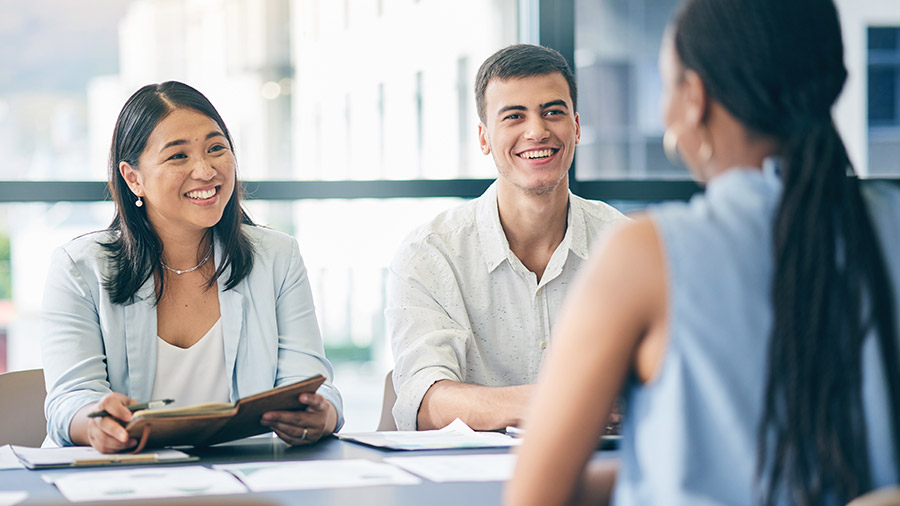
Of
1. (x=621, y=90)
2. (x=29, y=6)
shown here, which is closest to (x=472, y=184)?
(x=29, y=6)

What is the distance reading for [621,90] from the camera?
651 centimetres

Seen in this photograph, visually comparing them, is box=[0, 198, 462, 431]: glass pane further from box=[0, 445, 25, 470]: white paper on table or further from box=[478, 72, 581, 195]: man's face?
box=[0, 445, 25, 470]: white paper on table

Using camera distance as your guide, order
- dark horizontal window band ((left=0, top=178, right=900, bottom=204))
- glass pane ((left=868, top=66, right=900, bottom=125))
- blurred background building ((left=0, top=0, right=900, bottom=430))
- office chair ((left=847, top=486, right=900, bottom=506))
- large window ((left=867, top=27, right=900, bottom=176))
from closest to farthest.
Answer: office chair ((left=847, top=486, right=900, bottom=506)), dark horizontal window band ((left=0, top=178, right=900, bottom=204)), blurred background building ((left=0, top=0, right=900, bottom=430)), large window ((left=867, top=27, right=900, bottom=176)), glass pane ((left=868, top=66, right=900, bottom=125))

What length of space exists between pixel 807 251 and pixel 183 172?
5.78ft

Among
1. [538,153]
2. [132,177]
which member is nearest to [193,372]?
[132,177]

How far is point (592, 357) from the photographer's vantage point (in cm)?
85

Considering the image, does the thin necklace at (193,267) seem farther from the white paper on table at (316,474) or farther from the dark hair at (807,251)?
the dark hair at (807,251)

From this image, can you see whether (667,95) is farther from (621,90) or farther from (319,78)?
(621,90)

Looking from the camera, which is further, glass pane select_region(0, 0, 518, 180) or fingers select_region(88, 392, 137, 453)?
glass pane select_region(0, 0, 518, 180)

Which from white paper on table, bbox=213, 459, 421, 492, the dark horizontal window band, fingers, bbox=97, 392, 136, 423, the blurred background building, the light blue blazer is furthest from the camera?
the blurred background building

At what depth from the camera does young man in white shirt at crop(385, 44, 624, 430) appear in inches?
92.7

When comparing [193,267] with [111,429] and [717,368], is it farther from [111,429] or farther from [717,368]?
[717,368]

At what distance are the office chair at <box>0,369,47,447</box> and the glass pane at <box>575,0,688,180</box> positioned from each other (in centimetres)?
251

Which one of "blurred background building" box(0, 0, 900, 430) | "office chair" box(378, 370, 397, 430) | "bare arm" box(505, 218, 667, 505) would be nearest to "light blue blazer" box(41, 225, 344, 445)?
"office chair" box(378, 370, 397, 430)
